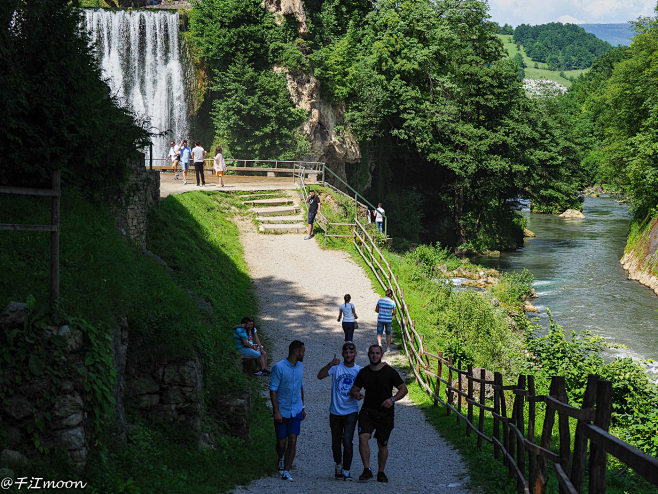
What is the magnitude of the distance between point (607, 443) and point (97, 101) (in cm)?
927

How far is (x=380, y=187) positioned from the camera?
48.2 metres

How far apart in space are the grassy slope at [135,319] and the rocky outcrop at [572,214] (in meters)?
52.6

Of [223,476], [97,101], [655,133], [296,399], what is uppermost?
[655,133]

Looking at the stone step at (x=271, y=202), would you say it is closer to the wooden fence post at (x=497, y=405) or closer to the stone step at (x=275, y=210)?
the stone step at (x=275, y=210)

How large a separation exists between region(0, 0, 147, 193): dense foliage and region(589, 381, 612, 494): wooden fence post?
8111 mm

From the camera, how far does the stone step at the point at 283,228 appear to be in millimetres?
27031

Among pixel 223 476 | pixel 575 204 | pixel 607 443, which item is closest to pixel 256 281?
pixel 223 476

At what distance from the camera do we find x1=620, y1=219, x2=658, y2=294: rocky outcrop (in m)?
33.8

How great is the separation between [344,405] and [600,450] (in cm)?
425

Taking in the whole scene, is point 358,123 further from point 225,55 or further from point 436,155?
point 225,55

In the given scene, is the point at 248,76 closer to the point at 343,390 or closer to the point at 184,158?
the point at 184,158

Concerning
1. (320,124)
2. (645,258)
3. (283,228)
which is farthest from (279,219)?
(645,258)

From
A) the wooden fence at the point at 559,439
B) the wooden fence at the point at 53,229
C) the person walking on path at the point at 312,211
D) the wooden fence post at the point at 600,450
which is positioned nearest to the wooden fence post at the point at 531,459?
the wooden fence at the point at 559,439

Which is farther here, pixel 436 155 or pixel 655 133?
pixel 436 155
